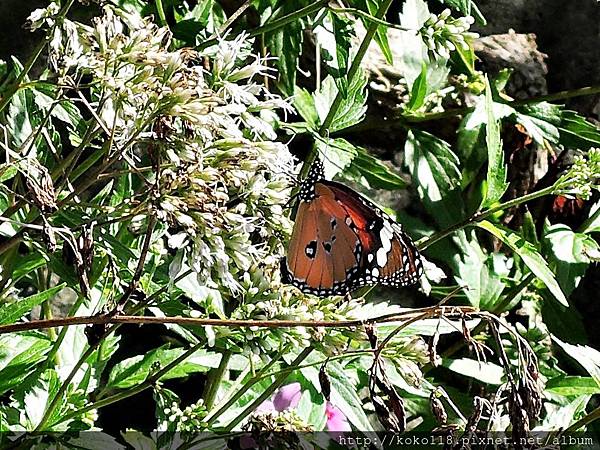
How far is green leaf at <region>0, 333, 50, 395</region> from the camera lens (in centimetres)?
131

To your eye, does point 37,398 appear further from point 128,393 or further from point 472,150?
point 472,150

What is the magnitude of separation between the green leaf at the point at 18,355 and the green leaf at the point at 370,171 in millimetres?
736

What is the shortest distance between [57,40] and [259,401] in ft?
1.89

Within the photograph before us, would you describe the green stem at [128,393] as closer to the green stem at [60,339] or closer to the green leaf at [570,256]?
the green stem at [60,339]

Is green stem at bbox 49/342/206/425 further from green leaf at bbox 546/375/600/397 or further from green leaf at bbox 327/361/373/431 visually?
green leaf at bbox 546/375/600/397

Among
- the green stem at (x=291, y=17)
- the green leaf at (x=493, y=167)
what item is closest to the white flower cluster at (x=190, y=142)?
the green stem at (x=291, y=17)

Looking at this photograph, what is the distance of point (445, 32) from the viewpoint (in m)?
1.38

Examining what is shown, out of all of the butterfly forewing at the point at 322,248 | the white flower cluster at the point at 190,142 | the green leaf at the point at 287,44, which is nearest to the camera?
the white flower cluster at the point at 190,142

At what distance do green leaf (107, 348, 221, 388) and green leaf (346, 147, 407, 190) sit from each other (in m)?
0.53

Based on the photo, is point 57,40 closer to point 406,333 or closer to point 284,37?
point 284,37

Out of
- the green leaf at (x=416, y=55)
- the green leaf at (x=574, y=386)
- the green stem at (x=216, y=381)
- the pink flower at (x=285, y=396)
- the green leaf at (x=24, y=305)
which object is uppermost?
the green leaf at (x=416, y=55)

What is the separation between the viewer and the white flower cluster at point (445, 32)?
1.38 m

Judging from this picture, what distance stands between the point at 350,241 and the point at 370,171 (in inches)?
19.8

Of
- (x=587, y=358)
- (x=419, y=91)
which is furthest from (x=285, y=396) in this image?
(x=419, y=91)
